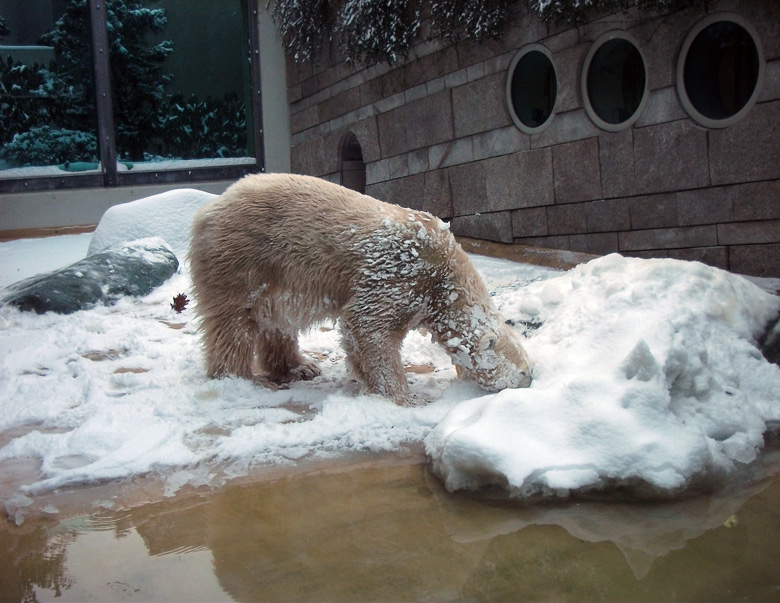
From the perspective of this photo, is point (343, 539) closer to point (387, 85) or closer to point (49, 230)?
point (387, 85)

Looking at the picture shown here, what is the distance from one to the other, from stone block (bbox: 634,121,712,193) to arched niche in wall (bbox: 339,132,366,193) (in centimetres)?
493

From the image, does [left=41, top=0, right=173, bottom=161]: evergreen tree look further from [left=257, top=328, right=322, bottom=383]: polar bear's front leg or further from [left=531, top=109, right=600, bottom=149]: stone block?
[left=257, top=328, right=322, bottom=383]: polar bear's front leg

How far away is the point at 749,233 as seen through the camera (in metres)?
5.30

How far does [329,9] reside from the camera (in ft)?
30.9

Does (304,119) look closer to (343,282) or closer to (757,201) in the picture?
(757,201)

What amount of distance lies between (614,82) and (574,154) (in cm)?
76

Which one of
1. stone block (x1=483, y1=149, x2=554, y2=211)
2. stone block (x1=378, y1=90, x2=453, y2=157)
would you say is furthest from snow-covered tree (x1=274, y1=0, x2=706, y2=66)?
stone block (x1=483, y1=149, x2=554, y2=211)

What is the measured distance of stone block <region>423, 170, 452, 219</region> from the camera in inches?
320

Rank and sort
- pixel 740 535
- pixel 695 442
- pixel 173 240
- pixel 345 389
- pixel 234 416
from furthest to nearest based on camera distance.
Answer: pixel 173 240 < pixel 345 389 < pixel 234 416 < pixel 695 442 < pixel 740 535

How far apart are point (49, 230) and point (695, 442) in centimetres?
956

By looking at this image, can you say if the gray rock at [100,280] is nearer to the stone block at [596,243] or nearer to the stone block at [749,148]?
the stone block at [596,243]

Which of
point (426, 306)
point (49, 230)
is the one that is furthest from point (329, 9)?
point (426, 306)

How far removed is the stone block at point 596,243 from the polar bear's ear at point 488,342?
347 cm

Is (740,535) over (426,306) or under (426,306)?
under
